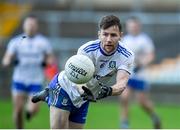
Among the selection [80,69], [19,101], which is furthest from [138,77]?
[80,69]

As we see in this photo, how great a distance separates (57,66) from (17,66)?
7.71 metres

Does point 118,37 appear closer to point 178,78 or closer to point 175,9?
point 178,78

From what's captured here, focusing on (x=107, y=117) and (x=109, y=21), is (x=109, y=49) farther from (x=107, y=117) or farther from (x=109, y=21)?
(x=107, y=117)

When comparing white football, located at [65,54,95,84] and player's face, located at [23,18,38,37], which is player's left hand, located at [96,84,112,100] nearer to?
white football, located at [65,54,95,84]

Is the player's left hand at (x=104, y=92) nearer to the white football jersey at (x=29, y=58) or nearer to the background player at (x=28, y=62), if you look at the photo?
the background player at (x=28, y=62)

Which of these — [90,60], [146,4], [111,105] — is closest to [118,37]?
[90,60]

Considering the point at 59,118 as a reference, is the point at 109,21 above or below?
above

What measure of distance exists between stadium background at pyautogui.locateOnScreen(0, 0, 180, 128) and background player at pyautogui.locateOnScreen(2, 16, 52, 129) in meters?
4.66

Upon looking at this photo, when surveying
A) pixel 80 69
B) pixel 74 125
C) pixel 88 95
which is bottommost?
pixel 74 125

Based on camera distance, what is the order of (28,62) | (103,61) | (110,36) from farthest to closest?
(28,62) < (103,61) < (110,36)

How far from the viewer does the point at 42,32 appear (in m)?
25.3

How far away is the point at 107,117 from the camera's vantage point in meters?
18.9

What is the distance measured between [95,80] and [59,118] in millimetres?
718

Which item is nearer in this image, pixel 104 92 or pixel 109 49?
pixel 104 92
